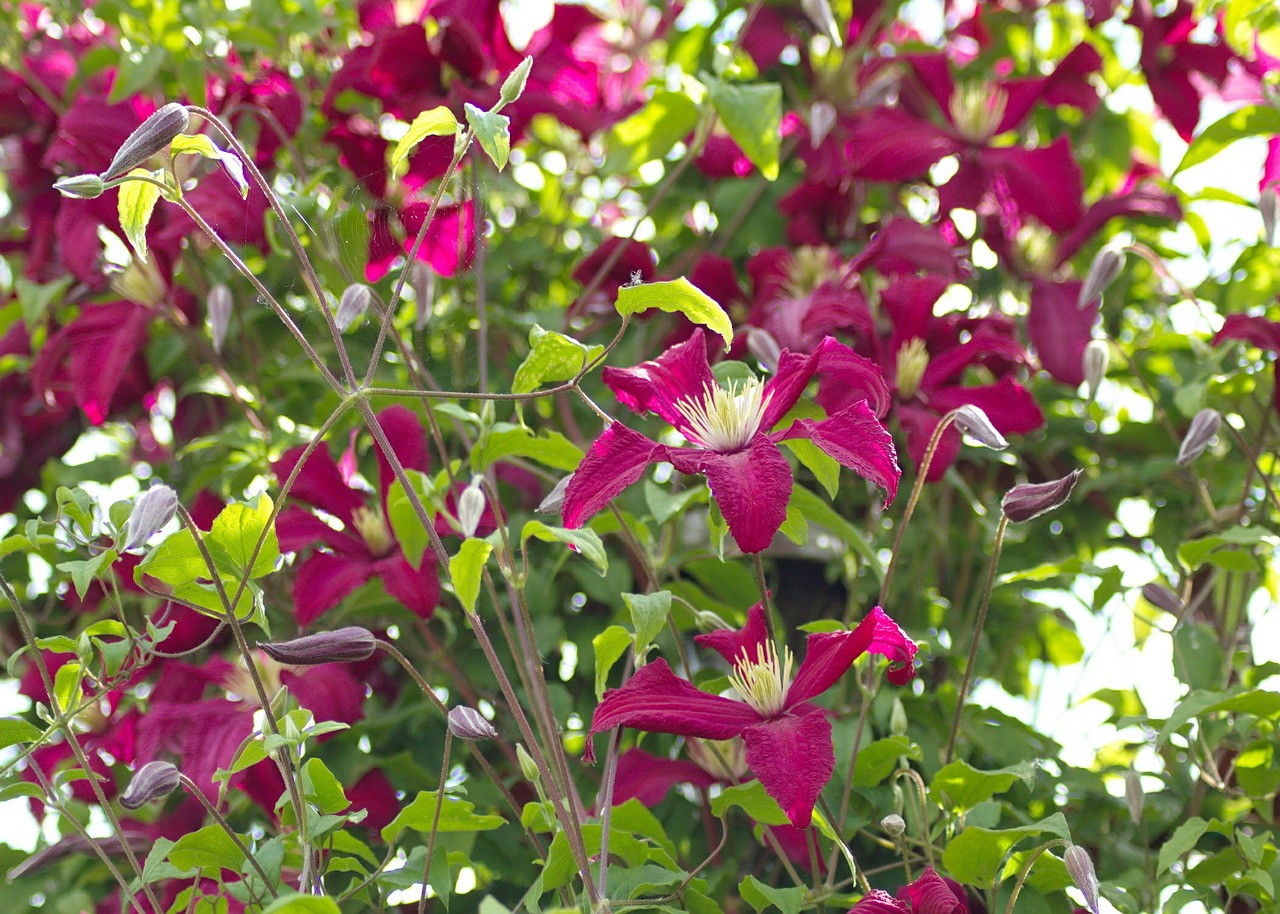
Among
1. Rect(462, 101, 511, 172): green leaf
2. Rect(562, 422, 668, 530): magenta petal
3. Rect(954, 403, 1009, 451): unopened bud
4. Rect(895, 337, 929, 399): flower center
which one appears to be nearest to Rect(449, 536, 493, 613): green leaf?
Rect(562, 422, 668, 530): magenta petal

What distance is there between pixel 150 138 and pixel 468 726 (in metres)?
0.29

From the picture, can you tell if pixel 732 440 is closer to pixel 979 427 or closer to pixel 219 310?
pixel 979 427

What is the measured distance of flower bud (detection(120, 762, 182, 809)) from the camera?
60cm

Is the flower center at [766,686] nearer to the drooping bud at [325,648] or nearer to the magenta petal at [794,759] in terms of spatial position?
the magenta petal at [794,759]

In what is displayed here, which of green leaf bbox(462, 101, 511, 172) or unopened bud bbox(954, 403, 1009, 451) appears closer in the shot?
green leaf bbox(462, 101, 511, 172)

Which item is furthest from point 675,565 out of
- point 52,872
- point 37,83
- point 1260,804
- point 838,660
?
point 37,83

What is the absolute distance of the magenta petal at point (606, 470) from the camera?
58 centimetres

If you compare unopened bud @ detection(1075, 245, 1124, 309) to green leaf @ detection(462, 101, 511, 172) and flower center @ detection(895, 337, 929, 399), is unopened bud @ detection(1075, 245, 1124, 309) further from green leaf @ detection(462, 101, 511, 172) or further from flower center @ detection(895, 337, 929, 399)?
green leaf @ detection(462, 101, 511, 172)

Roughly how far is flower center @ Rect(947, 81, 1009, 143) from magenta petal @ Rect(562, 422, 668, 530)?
537mm

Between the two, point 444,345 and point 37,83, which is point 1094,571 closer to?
point 444,345

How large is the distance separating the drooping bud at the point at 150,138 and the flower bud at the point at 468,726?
28 cm

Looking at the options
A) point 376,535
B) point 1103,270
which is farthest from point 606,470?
point 1103,270

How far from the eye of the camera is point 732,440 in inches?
25.1

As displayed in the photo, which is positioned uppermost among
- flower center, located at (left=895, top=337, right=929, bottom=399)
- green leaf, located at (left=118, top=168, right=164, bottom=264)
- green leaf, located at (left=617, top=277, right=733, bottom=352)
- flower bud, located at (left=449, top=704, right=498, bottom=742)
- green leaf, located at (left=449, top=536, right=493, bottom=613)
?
green leaf, located at (left=118, top=168, right=164, bottom=264)
